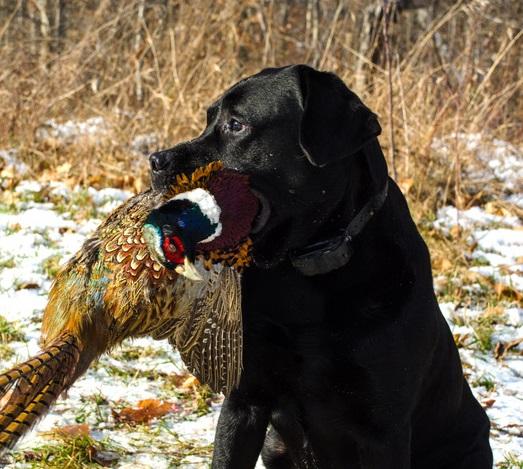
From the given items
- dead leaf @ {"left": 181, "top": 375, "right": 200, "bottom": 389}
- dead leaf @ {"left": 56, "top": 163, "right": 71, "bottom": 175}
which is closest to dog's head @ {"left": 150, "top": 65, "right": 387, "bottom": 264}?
dead leaf @ {"left": 181, "top": 375, "right": 200, "bottom": 389}

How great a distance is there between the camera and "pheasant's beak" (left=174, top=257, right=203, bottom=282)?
1787 mm

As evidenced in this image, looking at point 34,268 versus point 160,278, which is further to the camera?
point 34,268

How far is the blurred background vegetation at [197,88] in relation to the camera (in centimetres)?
583

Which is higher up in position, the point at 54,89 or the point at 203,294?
the point at 203,294

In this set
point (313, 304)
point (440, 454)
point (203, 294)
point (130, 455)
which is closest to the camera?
point (203, 294)

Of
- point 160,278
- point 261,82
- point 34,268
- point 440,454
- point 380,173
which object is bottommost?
point 34,268

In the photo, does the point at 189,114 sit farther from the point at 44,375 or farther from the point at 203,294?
the point at 44,375

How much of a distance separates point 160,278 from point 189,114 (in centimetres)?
427

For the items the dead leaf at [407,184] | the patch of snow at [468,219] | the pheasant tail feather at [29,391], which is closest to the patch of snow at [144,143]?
the dead leaf at [407,184]

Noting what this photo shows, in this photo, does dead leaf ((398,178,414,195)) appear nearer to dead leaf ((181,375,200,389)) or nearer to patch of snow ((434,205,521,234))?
patch of snow ((434,205,521,234))

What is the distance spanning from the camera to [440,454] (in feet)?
8.68

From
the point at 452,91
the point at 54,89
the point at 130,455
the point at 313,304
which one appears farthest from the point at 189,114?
the point at 313,304

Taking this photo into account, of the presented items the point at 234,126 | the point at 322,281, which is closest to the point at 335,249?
the point at 322,281

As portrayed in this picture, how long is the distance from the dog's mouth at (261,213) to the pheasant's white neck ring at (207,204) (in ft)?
0.81
